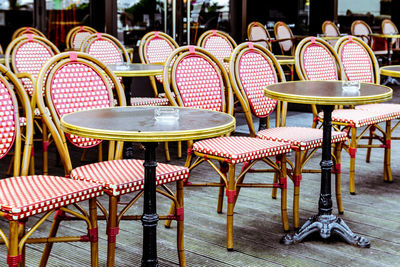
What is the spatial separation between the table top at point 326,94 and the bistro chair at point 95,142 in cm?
67

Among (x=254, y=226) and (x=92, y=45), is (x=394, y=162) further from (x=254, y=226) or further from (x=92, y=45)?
(x=92, y=45)

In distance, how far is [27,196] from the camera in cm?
224

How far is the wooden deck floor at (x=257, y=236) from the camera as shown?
282cm

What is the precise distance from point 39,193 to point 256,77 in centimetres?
186

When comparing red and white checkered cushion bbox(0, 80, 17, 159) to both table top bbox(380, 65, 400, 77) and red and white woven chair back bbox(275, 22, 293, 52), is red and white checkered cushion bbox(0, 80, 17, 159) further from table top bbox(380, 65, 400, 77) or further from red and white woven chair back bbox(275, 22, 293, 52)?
red and white woven chair back bbox(275, 22, 293, 52)

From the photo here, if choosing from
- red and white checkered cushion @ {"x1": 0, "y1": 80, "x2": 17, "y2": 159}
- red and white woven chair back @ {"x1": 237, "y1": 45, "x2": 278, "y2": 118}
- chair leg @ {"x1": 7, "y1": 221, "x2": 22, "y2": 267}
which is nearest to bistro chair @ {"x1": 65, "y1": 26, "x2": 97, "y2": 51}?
red and white woven chair back @ {"x1": 237, "y1": 45, "x2": 278, "y2": 118}

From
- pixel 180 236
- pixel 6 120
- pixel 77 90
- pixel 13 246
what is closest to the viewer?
pixel 13 246

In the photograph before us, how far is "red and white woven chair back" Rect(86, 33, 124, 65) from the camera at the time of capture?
5211 mm

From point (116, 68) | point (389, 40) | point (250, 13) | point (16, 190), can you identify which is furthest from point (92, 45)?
point (389, 40)

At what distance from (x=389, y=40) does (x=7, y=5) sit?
6061 mm

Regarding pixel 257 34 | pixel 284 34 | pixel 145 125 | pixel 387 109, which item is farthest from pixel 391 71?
pixel 284 34

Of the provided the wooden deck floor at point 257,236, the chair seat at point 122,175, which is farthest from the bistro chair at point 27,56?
the chair seat at point 122,175

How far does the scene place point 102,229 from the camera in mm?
3217

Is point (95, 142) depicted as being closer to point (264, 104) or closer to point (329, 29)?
point (264, 104)
